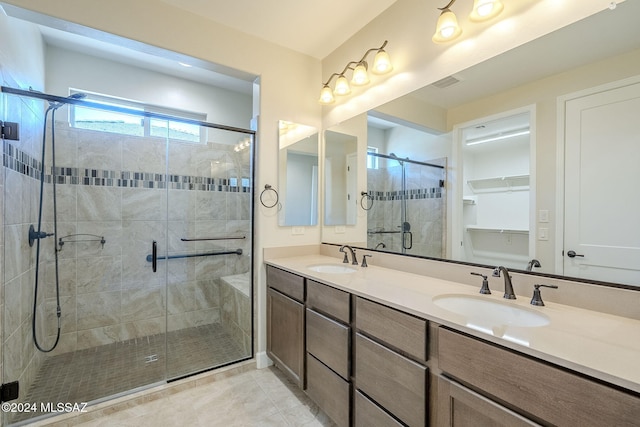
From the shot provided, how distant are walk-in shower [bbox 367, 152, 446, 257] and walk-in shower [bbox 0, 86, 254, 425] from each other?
1.10 m

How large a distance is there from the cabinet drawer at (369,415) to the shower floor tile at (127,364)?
1.39m

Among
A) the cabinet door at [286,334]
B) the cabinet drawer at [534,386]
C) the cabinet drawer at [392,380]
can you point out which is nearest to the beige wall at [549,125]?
the cabinet drawer at [534,386]

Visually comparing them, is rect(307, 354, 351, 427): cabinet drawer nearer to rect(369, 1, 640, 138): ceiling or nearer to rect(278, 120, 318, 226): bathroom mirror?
rect(278, 120, 318, 226): bathroom mirror

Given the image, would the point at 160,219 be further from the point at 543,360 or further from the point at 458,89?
the point at 543,360

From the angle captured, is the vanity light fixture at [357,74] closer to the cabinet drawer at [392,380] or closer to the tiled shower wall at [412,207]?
the tiled shower wall at [412,207]

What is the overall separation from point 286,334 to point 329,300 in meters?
0.65

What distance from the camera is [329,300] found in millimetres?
1649

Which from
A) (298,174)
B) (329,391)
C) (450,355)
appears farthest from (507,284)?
(298,174)

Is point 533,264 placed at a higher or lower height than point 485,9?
lower

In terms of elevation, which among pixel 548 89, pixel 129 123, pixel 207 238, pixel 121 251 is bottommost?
pixel 121 251

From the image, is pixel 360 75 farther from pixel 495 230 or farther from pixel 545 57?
pixel 495 230

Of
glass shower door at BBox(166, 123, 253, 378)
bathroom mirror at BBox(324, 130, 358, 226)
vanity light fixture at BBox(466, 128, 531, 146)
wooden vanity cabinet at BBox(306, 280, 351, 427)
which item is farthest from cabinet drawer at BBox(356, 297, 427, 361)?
glass shower door at BBox(166, 123, 253, 378)

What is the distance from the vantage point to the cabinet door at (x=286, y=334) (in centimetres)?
191

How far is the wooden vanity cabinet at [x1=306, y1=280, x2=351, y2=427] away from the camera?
152 cm
